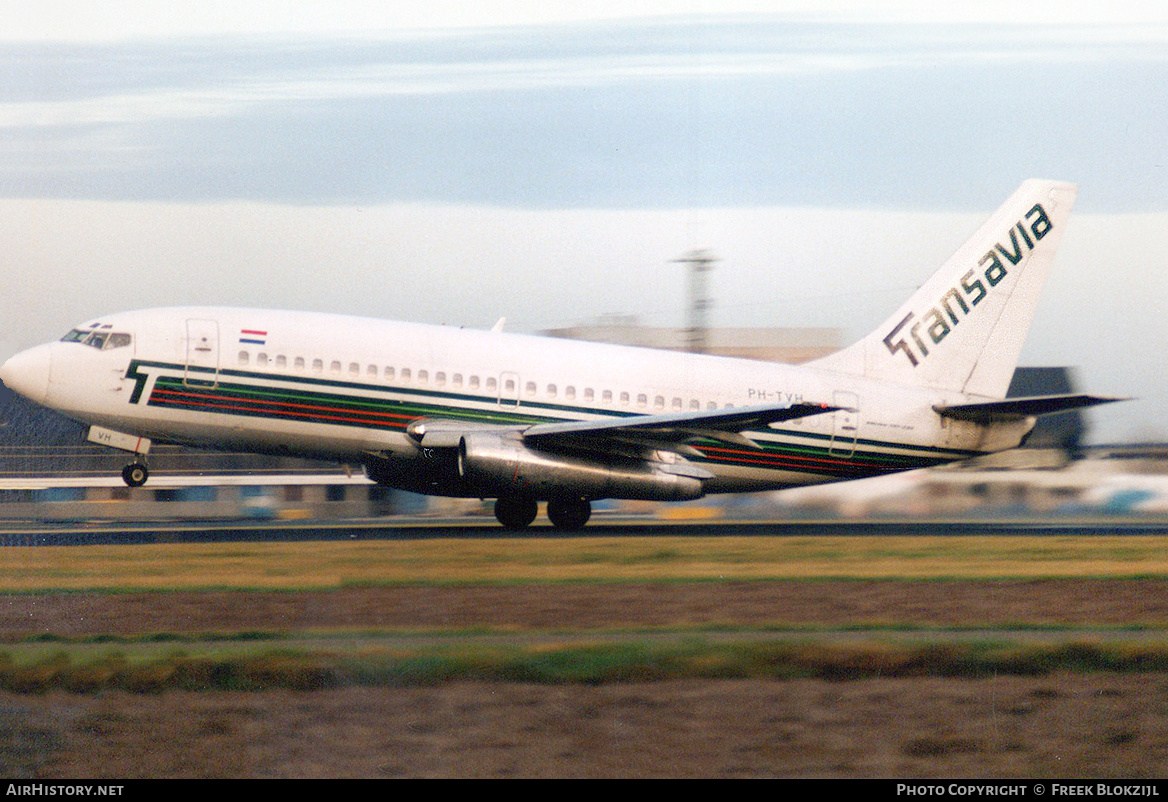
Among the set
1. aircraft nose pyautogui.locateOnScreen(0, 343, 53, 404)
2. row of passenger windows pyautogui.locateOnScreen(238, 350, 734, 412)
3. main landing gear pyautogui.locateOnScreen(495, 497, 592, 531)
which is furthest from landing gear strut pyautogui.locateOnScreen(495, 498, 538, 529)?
aircraft nose pyautogui.locateOnScreen(0, 343, 53, 404)

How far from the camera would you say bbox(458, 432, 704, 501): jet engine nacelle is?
22.0 m

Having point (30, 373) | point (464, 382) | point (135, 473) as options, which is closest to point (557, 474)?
point (464, 382)

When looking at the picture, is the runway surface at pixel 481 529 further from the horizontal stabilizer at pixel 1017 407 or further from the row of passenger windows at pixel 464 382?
the row of passenger windows at pixel 464 382

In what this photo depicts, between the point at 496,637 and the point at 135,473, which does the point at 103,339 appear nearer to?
the point at 135,473

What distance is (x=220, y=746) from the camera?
8945 millimetres

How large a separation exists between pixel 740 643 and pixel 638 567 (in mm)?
6286

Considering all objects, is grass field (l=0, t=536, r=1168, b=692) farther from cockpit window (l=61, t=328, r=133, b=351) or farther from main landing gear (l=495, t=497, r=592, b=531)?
cockpit window (l=61, t=328, r=133, b=351)

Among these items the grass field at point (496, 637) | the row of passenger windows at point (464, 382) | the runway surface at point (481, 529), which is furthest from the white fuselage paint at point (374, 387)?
the grass field at point (496, 637)

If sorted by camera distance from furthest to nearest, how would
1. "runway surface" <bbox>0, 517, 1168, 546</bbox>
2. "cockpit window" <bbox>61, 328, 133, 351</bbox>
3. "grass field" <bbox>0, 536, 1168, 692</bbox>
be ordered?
"runway surface" <bbox>0, 517, 1168, 546</bbox> → "cockpit window" <bbox>61, 328, 133, 351</bbox> → "grass field" <bbox>0, 536, 1168, 692</bbox>

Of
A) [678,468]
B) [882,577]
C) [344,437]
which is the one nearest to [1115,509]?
[678,468]

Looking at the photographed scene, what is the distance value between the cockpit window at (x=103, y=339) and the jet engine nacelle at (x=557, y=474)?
6.57 m

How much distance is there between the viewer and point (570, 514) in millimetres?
24562

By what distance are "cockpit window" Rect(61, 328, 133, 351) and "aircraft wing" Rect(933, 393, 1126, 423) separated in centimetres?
1650

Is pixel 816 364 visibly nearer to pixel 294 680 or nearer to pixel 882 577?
pixel 882 577
